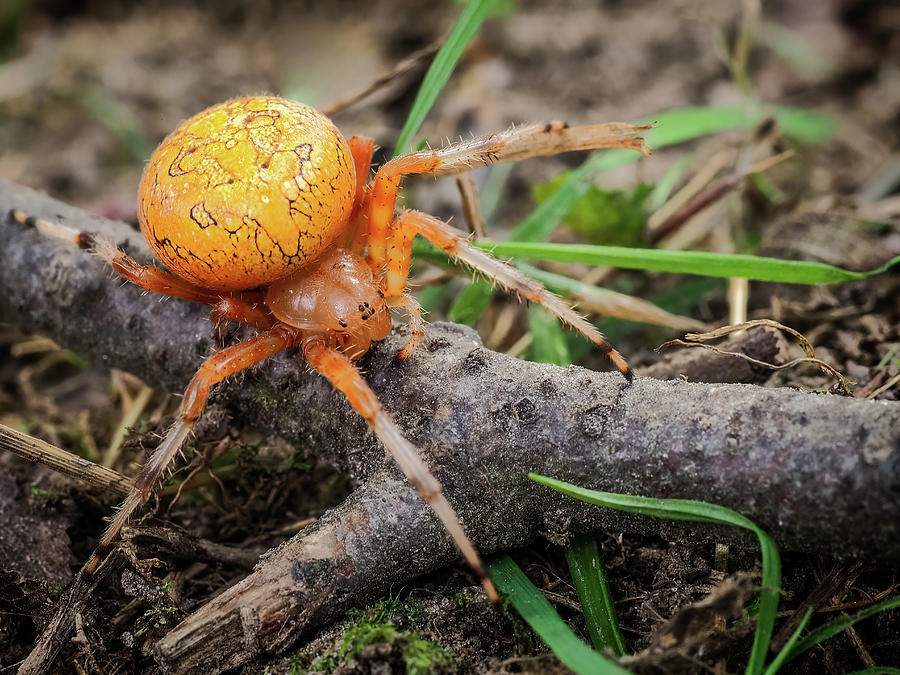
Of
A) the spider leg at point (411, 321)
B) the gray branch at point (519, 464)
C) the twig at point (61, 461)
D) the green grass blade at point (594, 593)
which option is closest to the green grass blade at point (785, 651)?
the gray branch at point (519, 464)

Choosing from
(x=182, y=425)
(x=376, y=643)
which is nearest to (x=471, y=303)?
(x=182, y=425)

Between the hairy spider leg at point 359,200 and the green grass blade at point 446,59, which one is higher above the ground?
the green grass blade at point 446,59

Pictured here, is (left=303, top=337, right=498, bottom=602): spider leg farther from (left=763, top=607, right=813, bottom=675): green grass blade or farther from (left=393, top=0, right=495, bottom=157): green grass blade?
(left=393, top=0, right=495, bottom=157): green grass blade

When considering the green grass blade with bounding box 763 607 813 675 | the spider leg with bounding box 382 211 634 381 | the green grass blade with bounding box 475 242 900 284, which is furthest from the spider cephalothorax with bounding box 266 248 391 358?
the green grass blade with bounding box 763 607 813 675

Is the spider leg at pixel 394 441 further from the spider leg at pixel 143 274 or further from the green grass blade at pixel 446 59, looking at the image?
the green grass blade at pixel 446 59

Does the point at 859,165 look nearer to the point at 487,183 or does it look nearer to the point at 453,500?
the point at 487,183

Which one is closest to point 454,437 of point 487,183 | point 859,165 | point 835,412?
point 835,412
